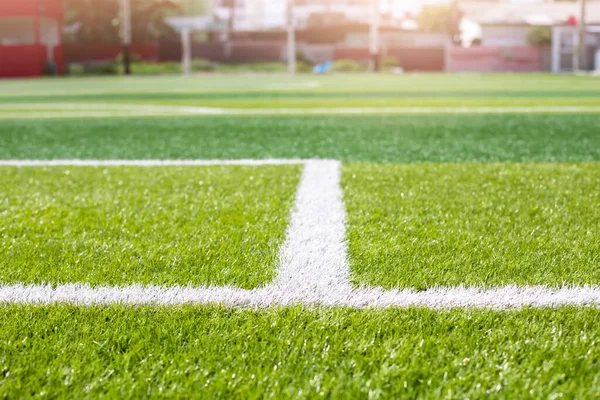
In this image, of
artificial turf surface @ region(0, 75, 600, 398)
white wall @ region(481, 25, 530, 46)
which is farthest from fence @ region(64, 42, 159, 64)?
artificial turf surface @ region(0, 75, 600, 398)

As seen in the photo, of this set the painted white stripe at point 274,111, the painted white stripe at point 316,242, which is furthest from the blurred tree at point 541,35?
the painted white stripe at point 316,242

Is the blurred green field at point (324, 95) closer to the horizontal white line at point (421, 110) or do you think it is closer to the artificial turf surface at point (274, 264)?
the horizontal white line at point (421, 110)

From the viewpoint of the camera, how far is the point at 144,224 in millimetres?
1910

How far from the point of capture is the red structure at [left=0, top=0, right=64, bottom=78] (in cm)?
2408

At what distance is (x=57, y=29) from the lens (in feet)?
89.5

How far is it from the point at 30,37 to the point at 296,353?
29638 mm

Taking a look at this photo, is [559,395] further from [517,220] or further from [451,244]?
[517,220]

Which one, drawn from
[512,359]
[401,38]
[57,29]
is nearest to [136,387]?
A: [512,359]

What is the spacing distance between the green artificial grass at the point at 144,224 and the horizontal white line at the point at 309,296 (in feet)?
0.18

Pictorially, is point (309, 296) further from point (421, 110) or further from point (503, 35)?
point (503, 35)

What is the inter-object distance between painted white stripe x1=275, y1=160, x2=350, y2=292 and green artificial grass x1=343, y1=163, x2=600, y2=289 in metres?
0.04

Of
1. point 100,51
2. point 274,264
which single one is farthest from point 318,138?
point 100,51

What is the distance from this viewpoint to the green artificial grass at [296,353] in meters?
0.96

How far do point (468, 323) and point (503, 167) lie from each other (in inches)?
68.7
